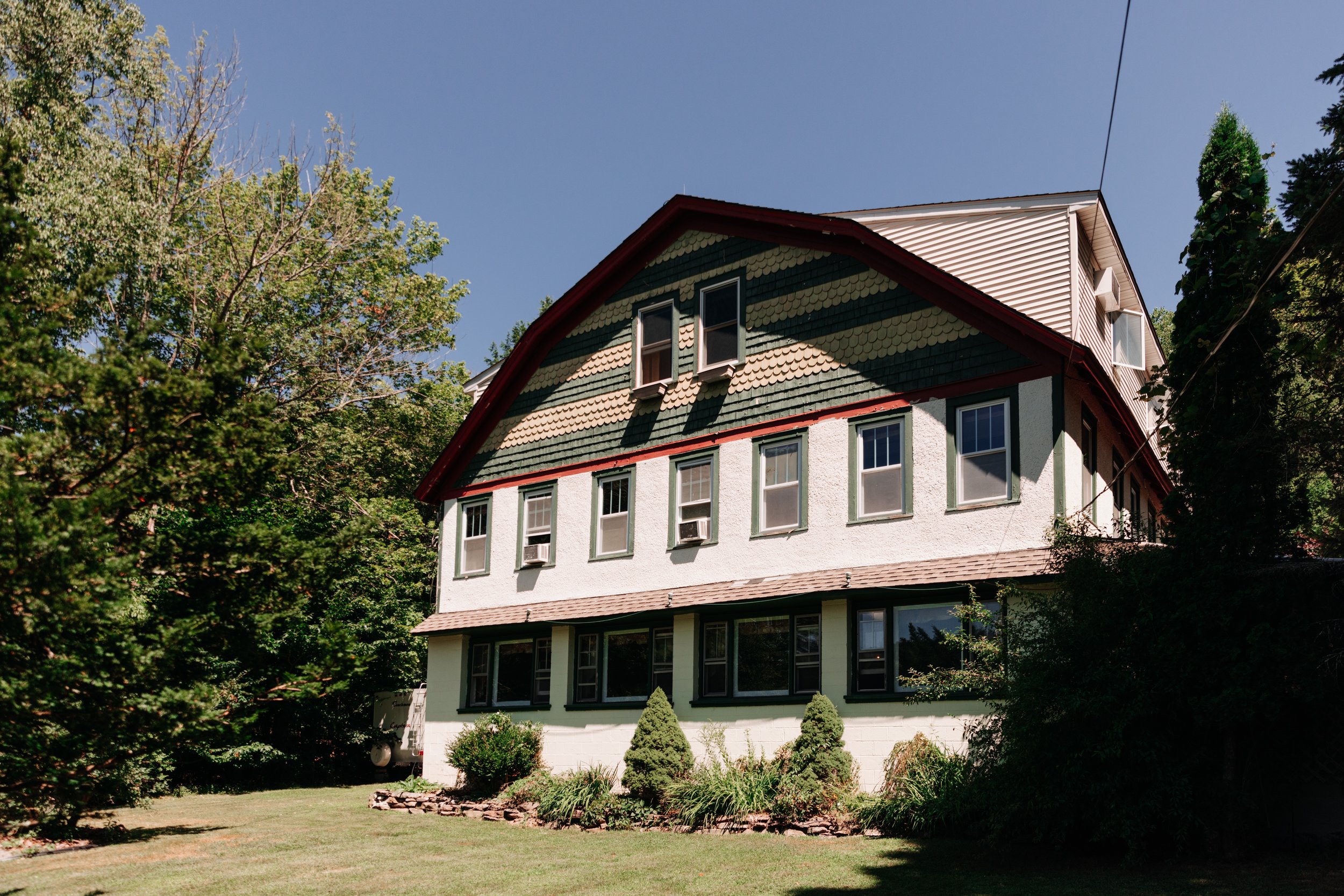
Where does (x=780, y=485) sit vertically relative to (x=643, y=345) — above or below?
below

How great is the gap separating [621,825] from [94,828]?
7.76m

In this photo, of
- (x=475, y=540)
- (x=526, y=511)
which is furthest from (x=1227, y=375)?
(x=475, y=540)

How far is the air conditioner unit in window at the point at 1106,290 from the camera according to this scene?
60.7ft

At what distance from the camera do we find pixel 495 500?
22250 mm

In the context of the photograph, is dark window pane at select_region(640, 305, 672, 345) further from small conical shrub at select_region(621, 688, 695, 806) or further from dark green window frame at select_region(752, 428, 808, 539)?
small conical shrub at select_region(621, 688, 695, 806)

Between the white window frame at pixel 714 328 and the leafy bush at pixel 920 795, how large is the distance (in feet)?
23.7

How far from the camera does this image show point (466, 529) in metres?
22.8

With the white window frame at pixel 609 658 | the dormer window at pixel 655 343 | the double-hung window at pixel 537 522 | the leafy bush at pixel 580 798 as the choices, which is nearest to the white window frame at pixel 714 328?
the dormer window at pixel 655 343

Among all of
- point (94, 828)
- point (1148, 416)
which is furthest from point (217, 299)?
point (1148, 416)

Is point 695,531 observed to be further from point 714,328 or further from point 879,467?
point 714,328

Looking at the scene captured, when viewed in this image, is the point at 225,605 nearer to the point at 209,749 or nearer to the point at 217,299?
the point at 209,749

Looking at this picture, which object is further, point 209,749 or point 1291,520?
point 209,749

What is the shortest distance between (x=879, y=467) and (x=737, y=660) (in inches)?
156

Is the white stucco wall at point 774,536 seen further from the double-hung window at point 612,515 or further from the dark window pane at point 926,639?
the dark window pane at point 926,639
